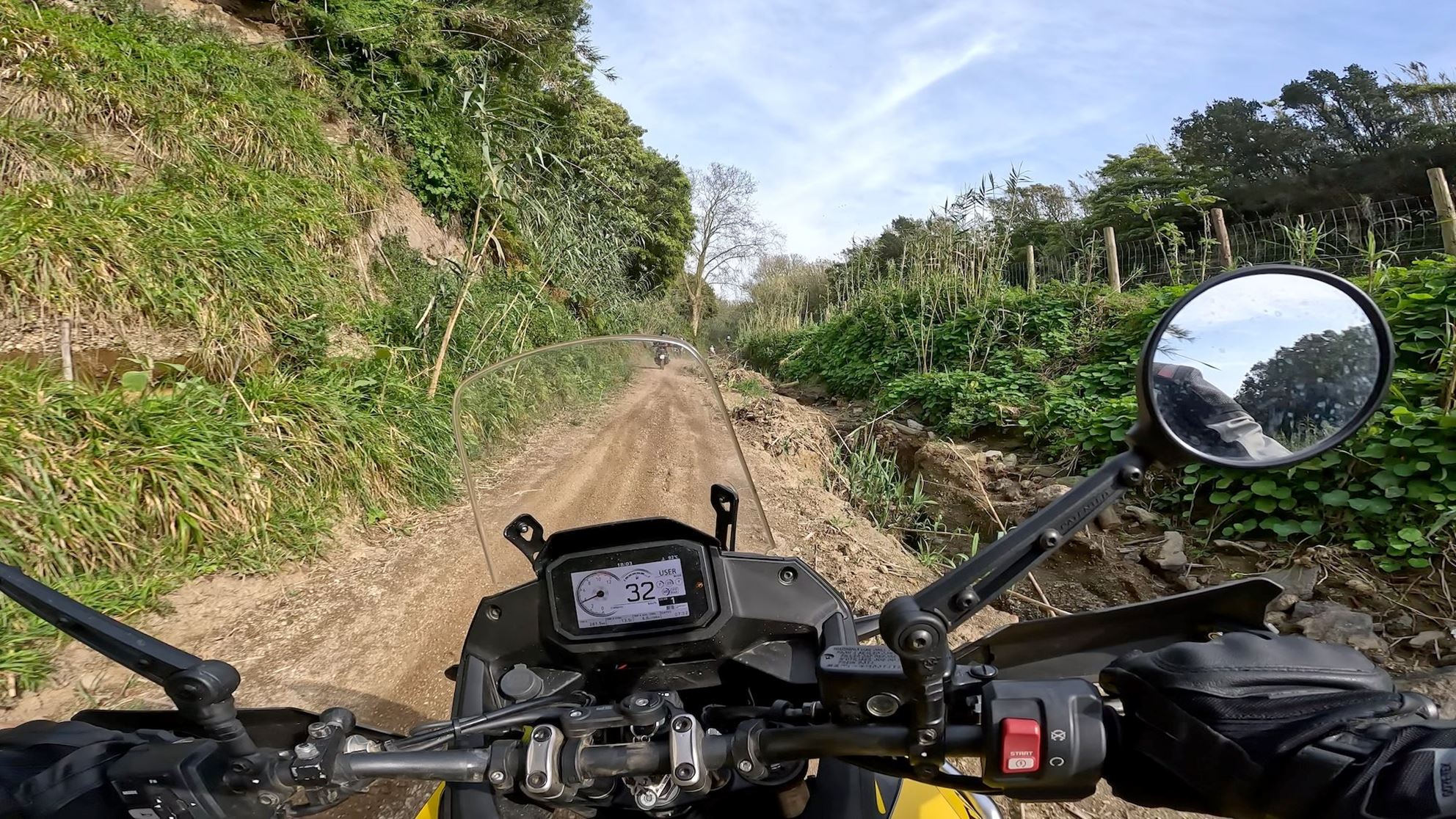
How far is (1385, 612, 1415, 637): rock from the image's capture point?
3986 mm

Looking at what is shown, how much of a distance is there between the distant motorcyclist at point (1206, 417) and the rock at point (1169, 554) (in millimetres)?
4958

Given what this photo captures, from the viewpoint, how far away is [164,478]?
3.94 meters

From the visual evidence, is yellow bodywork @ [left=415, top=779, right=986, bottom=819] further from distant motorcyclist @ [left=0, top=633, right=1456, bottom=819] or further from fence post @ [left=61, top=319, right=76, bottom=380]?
fence post @ [left=61, top=319, right=76, bottom=380]

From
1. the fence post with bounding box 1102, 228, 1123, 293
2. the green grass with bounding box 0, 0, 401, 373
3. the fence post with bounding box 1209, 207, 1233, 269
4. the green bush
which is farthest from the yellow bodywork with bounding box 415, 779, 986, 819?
the fence post with bounding box 1102, 228, 1123, 293

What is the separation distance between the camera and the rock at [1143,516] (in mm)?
5582

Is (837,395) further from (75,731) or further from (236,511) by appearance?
(75,731)

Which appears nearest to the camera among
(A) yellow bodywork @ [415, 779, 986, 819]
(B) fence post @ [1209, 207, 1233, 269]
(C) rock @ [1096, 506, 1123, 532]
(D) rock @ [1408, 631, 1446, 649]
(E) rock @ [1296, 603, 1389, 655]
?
(A) yellow bodywork @ [415, 779, 986, 819]

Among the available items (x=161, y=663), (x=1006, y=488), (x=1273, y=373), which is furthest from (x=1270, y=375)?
(x=1006, y=488)

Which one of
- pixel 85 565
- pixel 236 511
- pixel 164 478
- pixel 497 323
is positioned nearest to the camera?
pixel 85 565

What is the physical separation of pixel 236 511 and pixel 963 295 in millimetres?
9718

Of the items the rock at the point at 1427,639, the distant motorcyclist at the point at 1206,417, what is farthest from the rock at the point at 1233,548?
the distant motorcyclist at the point at 1206,417

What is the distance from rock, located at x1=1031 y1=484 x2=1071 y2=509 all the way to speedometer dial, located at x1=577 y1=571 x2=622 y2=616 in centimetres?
554

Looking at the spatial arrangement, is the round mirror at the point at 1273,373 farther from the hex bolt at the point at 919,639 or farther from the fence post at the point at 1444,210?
the fence post at the point at 1444,210

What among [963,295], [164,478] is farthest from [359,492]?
[963,295]
